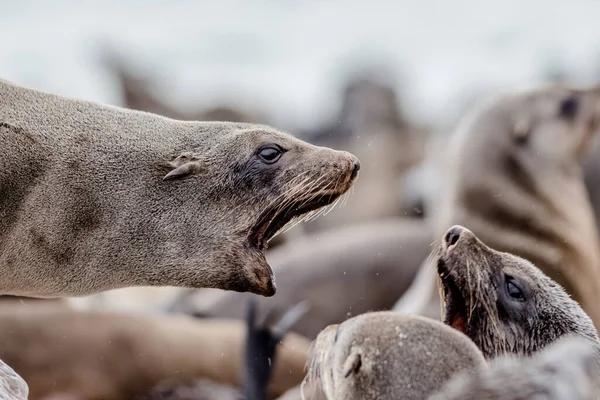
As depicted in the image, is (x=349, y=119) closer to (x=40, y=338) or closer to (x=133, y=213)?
(x=40, y=338)

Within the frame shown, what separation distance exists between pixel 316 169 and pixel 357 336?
94 cm

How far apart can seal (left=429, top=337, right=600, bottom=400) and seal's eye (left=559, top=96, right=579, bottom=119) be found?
4.78m

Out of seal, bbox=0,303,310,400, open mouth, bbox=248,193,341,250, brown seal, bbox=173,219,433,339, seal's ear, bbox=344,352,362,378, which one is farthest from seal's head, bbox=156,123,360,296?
brown seal, bbox=173,219,433,339

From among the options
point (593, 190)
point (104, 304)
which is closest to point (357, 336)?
point (104, 304)

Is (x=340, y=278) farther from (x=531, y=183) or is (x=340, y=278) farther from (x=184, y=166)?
(x=184, y=166)

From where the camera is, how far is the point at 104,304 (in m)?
8.60

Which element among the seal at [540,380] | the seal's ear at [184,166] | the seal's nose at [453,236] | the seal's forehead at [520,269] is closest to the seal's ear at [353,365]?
the seal at [540,380]

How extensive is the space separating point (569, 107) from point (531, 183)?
2.33ft

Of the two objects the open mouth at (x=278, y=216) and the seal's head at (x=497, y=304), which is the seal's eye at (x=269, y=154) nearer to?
the open mouth at (x=278, y=216)

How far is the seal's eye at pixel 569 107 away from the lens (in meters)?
7.10

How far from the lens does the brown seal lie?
7.72 meters

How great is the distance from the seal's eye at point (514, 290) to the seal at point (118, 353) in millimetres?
2108

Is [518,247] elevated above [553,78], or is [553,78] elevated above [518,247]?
[518,247]

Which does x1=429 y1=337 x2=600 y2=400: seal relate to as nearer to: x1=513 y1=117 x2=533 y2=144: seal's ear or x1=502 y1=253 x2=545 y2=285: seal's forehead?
x1=502 y1=253 x2=545 y2=285: seal's forehead
